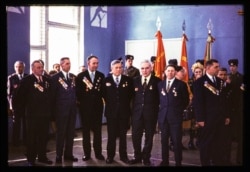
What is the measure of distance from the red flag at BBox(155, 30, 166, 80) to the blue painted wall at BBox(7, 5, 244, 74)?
2.11 ft

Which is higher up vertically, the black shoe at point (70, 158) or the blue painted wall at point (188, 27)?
the blue painted wall at point (188, 27)

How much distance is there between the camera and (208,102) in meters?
4.88

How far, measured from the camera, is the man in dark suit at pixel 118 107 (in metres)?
5.39

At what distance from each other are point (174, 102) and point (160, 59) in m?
3.69

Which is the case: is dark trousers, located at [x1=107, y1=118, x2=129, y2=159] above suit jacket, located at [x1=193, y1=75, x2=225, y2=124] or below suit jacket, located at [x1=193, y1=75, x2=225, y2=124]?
below

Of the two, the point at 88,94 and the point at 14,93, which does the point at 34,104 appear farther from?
the point at 14,93

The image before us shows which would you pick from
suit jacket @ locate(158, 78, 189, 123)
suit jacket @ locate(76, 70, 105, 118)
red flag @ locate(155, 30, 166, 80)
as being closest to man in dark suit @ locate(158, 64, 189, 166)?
suit jacket @ locate(158, 78, 189, 123)

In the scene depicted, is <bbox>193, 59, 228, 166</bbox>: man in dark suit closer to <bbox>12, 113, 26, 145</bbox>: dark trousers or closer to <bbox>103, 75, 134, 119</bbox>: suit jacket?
<bbox>103, 75, 134, 119</bbox>: suit jacket

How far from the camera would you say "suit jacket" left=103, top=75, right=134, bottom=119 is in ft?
17.7

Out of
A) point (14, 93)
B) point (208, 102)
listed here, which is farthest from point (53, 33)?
point (208, 102)

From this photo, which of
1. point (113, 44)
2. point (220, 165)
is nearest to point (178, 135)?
point (220, 165)

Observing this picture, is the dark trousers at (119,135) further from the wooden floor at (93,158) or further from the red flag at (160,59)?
the red flag at (160,59)

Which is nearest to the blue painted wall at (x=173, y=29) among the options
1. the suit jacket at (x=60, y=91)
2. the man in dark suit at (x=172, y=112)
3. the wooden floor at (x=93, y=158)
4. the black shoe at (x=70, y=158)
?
the wooden floor at (x=93, y=158)

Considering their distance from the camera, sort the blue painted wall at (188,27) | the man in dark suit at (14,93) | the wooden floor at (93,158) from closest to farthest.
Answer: the wooden floor at (93,158) < the man in dark suit at (14,93) < the blue painted wall at (188,27)
